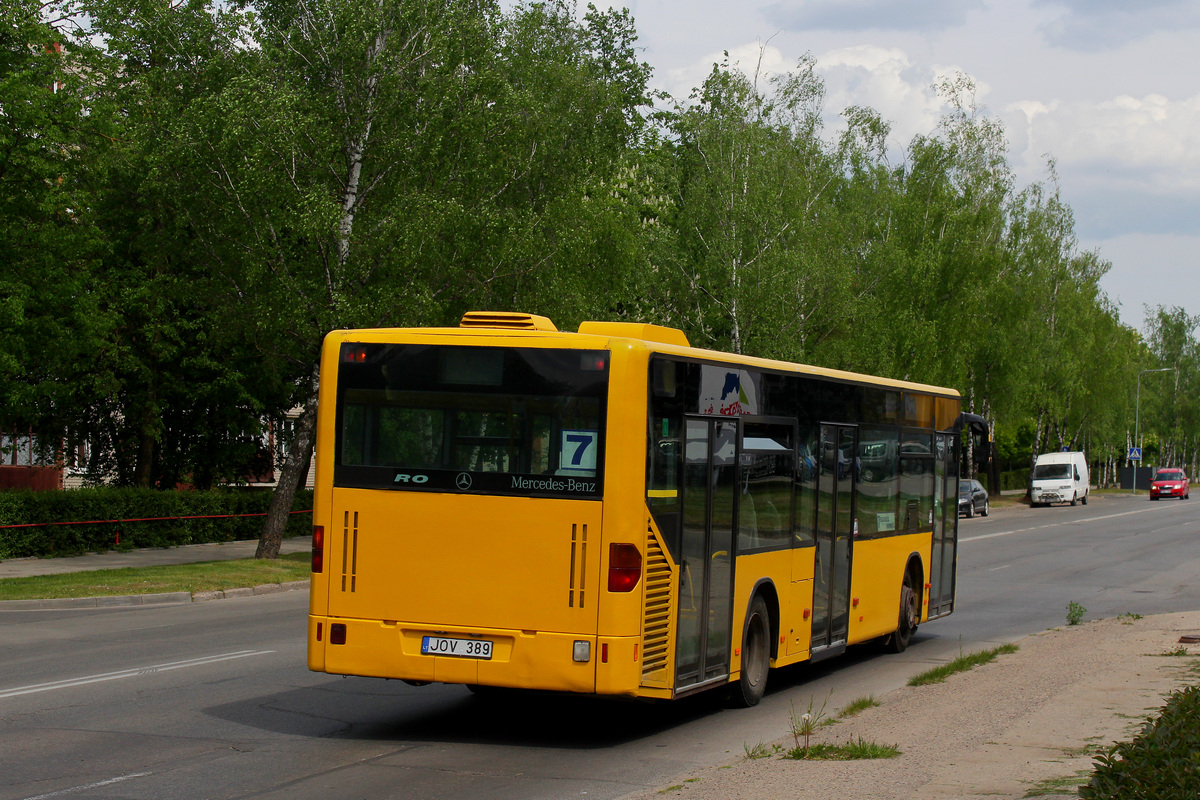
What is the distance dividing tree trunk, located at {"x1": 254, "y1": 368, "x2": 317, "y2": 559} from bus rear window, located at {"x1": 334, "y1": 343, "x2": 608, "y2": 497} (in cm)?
1643

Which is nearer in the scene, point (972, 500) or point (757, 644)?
point (757, 644)

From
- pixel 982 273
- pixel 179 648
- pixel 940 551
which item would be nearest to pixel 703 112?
pixel 982 273

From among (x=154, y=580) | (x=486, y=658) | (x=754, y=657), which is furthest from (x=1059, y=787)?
(x=154, y=580)

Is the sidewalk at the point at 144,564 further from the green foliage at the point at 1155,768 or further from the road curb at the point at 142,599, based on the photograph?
the green foliage at the point at 1155,768

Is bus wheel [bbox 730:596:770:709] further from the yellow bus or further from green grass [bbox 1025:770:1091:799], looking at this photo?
green grass [bbox 1025:770:1091:799]

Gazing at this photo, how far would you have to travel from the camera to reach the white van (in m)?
62.5

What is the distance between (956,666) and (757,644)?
258cm

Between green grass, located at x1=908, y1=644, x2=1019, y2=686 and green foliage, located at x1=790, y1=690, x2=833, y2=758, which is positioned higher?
green foliage, located at x1=790, y1=690, x2=833, y2=758

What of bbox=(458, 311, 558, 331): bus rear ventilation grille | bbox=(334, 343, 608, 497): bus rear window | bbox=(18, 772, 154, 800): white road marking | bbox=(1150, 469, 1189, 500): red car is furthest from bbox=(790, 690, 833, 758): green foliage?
bbox=(1150, 469, 1189, 500): red car

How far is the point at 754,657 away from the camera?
10.8 meters

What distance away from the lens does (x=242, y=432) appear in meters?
36.8

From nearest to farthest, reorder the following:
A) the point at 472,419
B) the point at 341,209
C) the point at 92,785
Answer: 1. the point at 92,785
2. the point at 472,419
3. the point at 341,209

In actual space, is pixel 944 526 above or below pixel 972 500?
above

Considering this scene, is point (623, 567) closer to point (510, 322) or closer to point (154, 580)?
point (510, 322)
